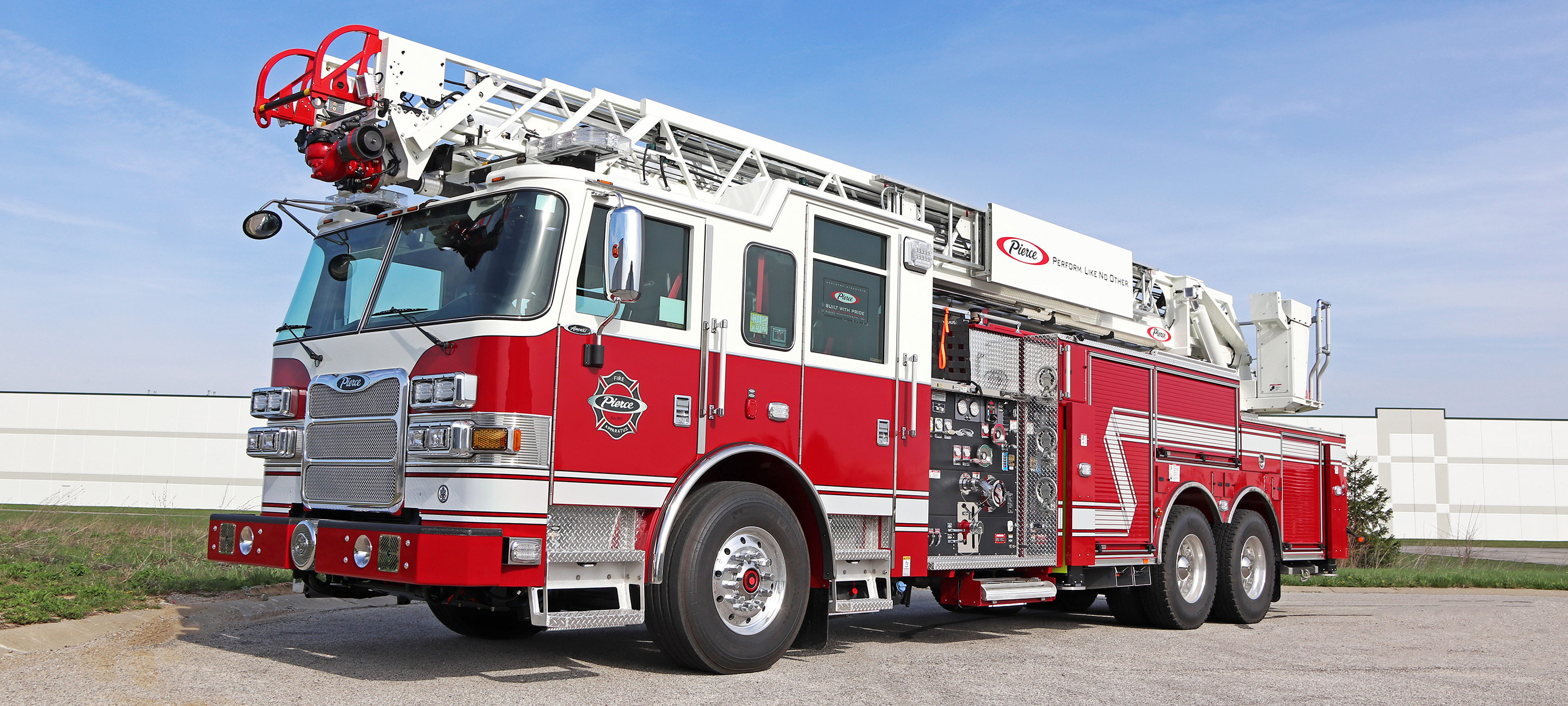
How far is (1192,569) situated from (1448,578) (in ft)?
30.4

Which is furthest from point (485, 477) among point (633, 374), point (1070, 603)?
point (1070, 603)

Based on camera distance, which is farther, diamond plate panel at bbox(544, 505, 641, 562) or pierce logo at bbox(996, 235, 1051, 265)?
pierce logo at bbox(996, 235, 1051, 265)

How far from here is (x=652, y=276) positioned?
6820 millimetres

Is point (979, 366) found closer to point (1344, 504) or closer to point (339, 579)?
point (339, 579)

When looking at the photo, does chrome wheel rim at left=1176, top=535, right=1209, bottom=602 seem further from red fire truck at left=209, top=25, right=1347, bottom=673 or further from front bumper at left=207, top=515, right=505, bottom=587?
front bumper at left=207, top=515, right=505, bottom=587

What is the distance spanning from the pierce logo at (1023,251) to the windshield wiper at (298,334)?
5474 mm

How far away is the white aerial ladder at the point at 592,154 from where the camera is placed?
7.07 metres

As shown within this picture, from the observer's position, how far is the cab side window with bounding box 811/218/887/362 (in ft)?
25.5

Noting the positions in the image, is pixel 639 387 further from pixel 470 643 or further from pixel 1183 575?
pixel 1183 575

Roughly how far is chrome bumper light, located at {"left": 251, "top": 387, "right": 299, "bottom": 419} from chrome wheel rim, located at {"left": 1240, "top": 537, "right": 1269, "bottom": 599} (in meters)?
8.98

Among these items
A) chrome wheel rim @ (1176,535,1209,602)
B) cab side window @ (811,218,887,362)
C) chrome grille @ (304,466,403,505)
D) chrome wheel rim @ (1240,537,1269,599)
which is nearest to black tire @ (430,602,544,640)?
chrome grille @ (304,466,403,505)

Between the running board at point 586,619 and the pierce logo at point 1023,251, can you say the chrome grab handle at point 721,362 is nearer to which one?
the running board at point 586,619

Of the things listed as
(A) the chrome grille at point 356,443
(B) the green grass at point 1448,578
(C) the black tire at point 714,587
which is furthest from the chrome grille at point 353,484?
(B) the green grass at point 1448,578

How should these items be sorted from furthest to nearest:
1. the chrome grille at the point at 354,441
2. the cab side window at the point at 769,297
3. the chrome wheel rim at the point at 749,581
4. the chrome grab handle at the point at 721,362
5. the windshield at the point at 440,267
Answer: the cab side window at the point at 769,297 → the chrome grab handle at the point at 721,362 → the chrome wheel rim at the point at 749,581 → the chrome grille at the point at 354,441 → the windshield at the point at 440,267
